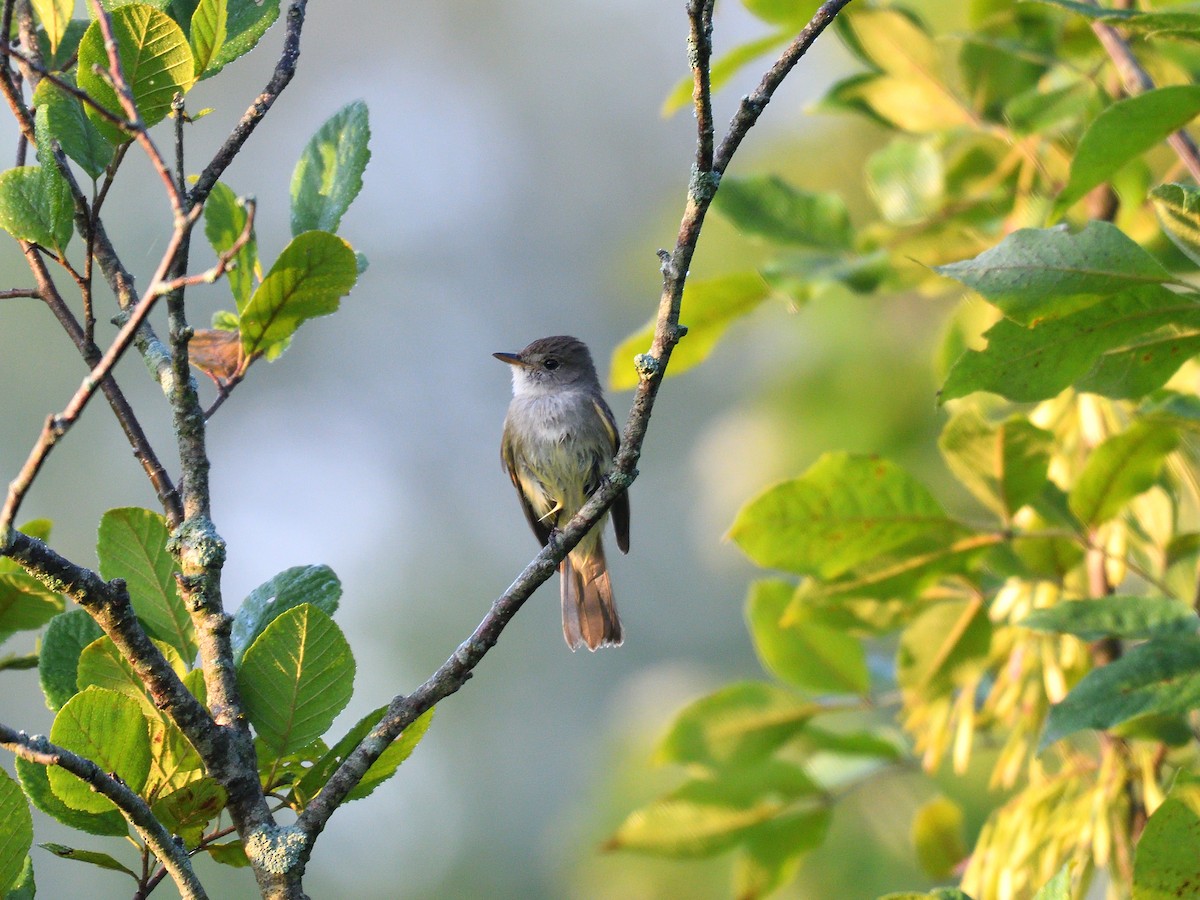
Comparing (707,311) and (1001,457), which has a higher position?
(707,311)

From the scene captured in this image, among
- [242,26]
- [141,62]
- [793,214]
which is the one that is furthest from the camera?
[793,214]

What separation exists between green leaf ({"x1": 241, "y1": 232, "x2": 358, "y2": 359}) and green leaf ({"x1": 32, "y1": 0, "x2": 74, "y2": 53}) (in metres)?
0.51

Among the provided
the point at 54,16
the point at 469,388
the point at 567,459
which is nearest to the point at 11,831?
the point at 54,16

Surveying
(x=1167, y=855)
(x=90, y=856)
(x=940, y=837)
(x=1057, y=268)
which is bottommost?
(x=940, y=837)

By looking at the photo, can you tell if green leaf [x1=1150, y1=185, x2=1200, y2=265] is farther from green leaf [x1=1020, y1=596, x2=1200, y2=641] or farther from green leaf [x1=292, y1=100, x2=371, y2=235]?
green leaf [x1=292, y1=100, x2=371, y2=235]

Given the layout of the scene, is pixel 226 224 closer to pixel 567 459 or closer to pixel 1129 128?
pixel 1129 128

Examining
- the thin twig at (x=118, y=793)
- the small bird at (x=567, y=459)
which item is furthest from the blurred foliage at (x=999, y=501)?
the small bird at (x=567, y=459)

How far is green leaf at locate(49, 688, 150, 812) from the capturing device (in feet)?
3.92

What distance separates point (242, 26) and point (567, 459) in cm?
295

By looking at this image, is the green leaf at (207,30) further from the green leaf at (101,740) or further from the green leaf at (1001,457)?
the green leaf at (1001,457)

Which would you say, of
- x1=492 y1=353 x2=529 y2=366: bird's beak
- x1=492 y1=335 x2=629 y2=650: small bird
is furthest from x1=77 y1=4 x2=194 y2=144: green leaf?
x1=492 y1=353 x2=529 y2=366: bird's beak

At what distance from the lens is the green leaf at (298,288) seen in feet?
4.37

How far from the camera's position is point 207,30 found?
52.5 inches

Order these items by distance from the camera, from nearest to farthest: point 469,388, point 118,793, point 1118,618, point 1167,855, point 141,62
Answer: point 118,793 < point 1167,855 < point 141,62 < point 1118,618 < point 469,388
